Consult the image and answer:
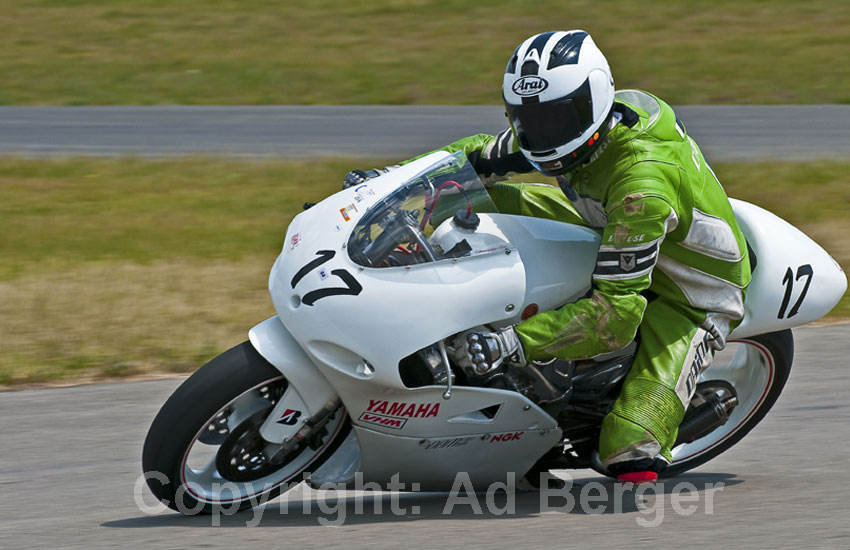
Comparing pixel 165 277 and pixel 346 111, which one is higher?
pixel 165 277

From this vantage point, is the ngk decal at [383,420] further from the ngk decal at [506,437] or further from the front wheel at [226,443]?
the ngk decal at [506,437]

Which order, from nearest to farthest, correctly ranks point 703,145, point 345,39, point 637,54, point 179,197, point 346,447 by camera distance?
1. point 346,447
2. point 179,197
3. point 703,145
4. point 637,54
5. point 345,39

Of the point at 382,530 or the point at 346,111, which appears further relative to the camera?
the point at 346,111

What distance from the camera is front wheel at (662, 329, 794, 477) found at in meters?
4.96

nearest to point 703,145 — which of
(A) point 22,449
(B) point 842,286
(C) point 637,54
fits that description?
(C) point 637,54

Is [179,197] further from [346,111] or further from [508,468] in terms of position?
[508,468]

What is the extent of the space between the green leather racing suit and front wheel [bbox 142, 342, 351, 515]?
891 millimetres

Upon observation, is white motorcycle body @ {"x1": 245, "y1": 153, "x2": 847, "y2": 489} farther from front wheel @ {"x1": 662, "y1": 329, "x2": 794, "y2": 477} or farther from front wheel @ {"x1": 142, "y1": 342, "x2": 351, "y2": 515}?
front wheel @ {"x1": 662, "y1": 329, "x2": 794, "y2": 477}

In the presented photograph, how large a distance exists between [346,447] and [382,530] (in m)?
0.33

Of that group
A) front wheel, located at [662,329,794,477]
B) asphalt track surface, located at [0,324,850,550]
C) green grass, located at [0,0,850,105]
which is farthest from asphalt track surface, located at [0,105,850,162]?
front wheel, located at [662,329,794,477]

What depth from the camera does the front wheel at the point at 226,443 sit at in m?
4.02

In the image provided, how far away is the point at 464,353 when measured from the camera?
4.01 m

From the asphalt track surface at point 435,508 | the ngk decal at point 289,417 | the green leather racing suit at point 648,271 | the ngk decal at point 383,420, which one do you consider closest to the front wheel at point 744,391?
the asphalt track surface at point 435,508

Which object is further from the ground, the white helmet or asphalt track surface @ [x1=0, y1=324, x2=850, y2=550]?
the white helmet
